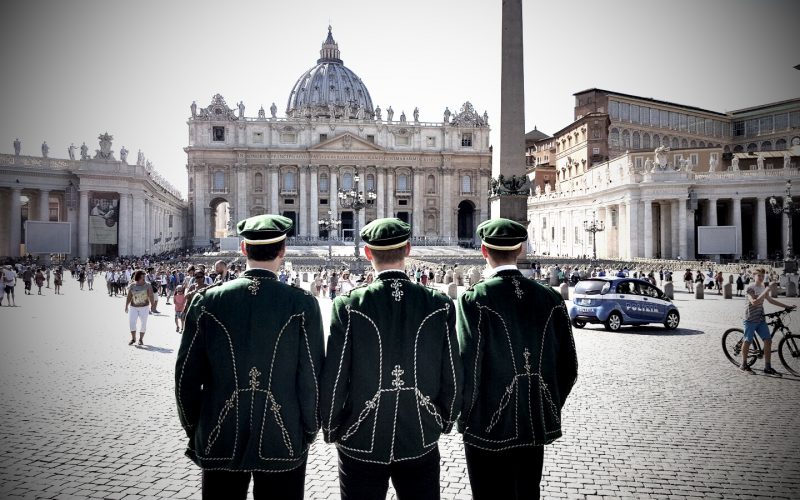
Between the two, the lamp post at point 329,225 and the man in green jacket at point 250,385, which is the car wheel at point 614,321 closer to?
the man in green jacket at point 250,385

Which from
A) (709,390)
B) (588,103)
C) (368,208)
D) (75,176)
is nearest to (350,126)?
(368,208)

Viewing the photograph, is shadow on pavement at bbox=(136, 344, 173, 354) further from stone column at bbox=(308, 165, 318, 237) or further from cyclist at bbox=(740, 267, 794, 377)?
stone column at bbox=(308, 165, 318, 237)

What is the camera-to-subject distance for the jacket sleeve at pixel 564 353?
→ 3752mm

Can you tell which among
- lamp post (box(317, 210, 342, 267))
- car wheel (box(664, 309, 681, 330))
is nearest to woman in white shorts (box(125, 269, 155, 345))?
car wheel (box(664, 309, 681, 330))

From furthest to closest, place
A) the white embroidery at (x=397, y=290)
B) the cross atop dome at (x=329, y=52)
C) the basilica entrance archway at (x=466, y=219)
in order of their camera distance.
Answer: the cross atop dome at (x=329, y=52) → the basilica entrance archway at (x=466, y=219) → the white embroidery at (x=397, y=290)

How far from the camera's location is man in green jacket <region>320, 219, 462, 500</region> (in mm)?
3164

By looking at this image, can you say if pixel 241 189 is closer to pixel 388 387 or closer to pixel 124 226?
pixel 124 226

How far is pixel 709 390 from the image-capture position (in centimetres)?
802

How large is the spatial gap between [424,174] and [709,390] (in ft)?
229

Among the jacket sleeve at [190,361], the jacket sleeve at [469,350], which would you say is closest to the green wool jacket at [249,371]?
the jacket sleeve at [190,361]

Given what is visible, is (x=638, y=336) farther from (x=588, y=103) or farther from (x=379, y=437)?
(x=588, y=103)

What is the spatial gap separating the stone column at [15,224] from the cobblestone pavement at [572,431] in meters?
39.1

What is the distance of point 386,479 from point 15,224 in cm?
5029

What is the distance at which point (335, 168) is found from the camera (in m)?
74.0
